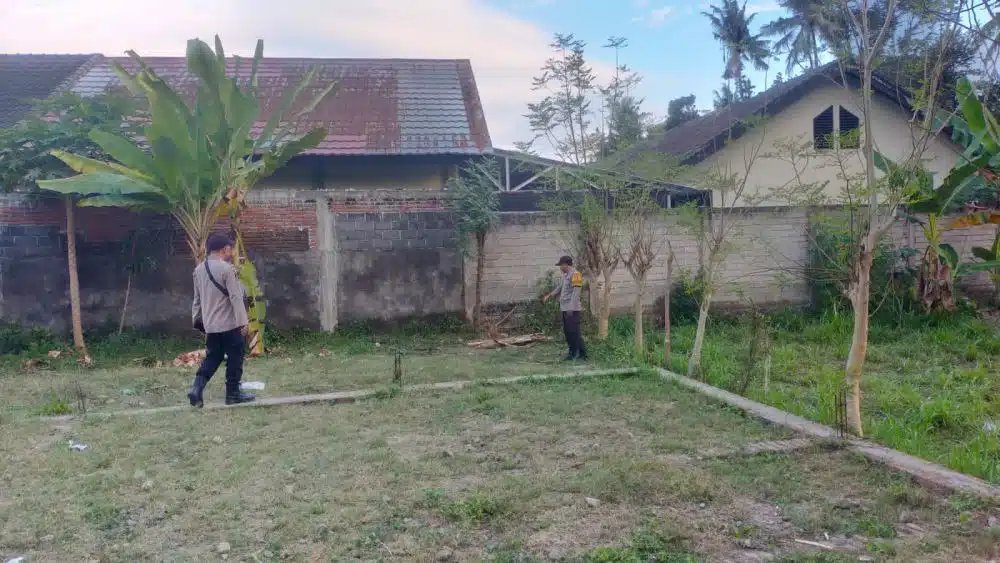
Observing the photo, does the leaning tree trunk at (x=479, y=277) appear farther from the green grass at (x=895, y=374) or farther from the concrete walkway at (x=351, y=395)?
the concrete walkway at (x=351, y=395)

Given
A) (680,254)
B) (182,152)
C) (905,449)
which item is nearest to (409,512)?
(905,449)

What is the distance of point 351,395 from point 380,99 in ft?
30.1

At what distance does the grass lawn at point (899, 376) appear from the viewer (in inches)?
199

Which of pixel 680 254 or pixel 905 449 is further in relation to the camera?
pixel 680 254

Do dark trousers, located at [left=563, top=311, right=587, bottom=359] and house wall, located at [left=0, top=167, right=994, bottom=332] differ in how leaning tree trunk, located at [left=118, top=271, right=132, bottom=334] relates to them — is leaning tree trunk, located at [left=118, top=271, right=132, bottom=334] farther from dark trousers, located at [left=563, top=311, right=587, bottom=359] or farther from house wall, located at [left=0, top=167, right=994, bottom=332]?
dark trousers, located at [left=563, top=311, right=587, bottom=359]

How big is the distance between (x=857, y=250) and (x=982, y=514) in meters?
1.91

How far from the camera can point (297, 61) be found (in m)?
15.8

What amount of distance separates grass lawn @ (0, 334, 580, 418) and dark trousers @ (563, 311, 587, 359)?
26 centimetres

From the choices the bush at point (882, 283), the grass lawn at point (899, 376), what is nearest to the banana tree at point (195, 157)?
the grass lawn at point (899, 376)

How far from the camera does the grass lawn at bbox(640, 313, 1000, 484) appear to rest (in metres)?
5.05

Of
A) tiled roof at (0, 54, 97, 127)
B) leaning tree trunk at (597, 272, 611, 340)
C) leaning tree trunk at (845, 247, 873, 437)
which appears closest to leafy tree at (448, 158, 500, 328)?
leaning tree trunk at (597, 272, 611, 340)

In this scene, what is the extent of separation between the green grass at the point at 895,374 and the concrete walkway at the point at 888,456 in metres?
0.16

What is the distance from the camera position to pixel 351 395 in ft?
21.8

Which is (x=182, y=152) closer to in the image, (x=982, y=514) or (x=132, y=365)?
(x=132, y=365)
